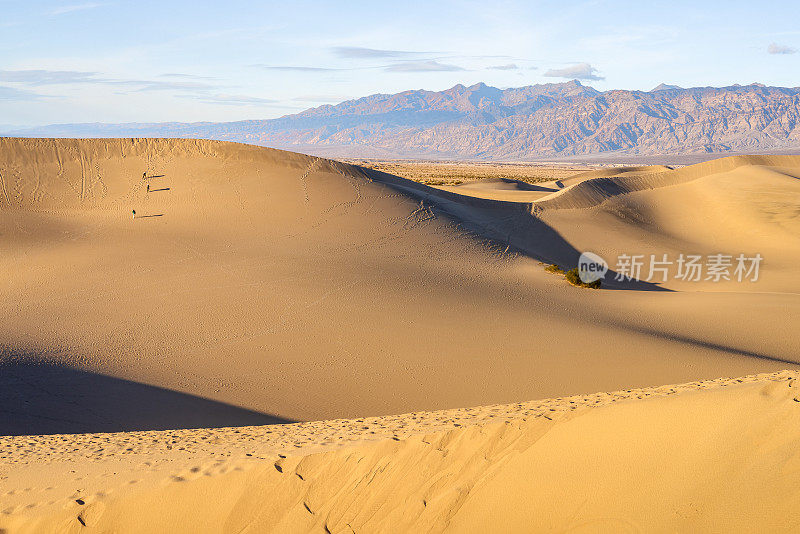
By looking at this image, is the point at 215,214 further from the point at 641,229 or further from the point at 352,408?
the point at 641,229

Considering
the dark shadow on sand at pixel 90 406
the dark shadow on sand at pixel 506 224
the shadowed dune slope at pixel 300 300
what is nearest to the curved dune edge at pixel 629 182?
the dark shadow on sand at pixel 506 224

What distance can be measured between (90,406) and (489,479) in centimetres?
762

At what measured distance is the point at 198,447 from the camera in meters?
7.12

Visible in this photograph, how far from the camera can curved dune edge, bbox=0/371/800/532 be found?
4824 millimetres

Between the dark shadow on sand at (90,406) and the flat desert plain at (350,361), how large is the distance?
2.1 inches

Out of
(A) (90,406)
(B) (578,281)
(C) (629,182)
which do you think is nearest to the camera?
(A) (90,406)

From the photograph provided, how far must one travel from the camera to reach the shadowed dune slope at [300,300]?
451 inches

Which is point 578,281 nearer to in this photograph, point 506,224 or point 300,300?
point 300,300

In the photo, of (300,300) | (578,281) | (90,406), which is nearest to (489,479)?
(90,406)

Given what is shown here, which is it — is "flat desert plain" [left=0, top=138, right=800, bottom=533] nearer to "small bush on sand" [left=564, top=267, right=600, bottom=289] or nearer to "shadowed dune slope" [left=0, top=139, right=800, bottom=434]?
"shadowed dune slope" [left=0, top=139, right=800, bottom=434]

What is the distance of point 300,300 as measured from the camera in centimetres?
1567

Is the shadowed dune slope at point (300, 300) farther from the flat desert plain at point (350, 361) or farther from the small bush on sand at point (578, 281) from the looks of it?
the small bush on sand at point (578, 281)

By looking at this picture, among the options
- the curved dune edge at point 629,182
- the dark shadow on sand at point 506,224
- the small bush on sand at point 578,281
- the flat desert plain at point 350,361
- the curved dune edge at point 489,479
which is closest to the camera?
the curved dune edge at point 489,479

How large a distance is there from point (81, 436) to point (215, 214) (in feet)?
55.9
